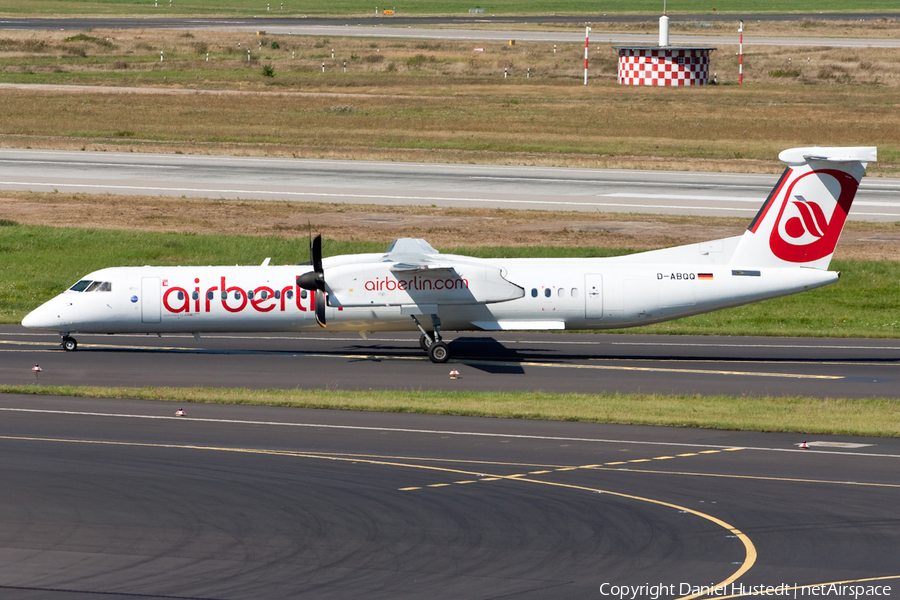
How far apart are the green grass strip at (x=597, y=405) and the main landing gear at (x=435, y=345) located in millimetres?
3941

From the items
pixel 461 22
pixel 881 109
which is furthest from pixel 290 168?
pixel 461 22

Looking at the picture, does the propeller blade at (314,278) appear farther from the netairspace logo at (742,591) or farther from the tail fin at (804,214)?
the netairspace logo at (742,591)

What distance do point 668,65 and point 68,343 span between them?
66.6 metres

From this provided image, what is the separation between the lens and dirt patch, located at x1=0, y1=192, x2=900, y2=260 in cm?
4981

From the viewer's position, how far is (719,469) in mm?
21422

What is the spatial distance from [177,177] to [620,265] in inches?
1398

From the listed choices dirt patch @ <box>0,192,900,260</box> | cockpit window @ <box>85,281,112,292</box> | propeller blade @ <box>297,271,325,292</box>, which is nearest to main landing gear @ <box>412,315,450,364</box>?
propeller blade @ <box>297,271,325,292</box>

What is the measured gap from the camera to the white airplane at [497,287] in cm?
3328

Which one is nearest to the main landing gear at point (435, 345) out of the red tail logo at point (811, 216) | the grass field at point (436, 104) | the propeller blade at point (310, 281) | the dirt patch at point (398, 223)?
the propeller blade at point (310, 281)

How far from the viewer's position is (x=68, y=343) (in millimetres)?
34625

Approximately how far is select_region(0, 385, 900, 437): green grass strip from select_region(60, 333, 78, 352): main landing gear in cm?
550

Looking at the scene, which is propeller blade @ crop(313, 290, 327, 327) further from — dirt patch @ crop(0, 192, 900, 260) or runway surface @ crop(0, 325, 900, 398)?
dirt patch @ crop(0, 192, 900, 260)

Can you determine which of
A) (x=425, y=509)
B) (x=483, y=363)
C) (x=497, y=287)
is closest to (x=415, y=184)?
(x=483, y=363)

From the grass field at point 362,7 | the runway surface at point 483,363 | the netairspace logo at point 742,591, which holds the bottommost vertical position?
the netairspace logo at point 742,591
